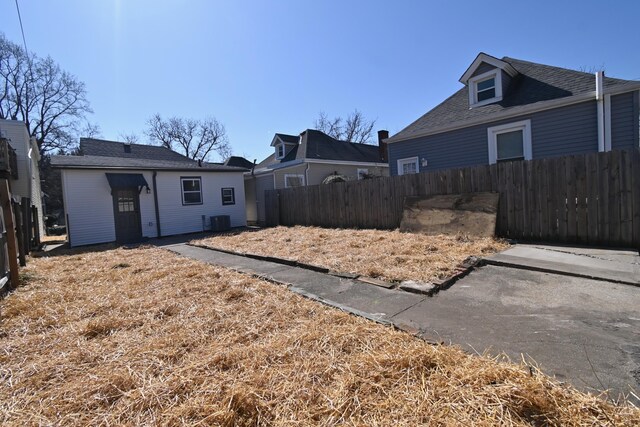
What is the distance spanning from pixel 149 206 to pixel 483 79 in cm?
1320

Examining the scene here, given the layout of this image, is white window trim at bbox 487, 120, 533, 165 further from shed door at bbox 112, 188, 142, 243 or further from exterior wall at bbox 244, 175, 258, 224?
shed door at bbox 112, 188, 142, 243

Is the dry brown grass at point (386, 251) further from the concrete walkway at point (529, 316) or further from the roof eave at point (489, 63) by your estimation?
the roof eave at point (489, 63)

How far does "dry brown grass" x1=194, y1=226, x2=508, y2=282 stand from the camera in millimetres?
4472

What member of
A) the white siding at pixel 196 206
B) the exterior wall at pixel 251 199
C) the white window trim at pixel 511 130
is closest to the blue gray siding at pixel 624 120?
the white window trim at pixel 511 130

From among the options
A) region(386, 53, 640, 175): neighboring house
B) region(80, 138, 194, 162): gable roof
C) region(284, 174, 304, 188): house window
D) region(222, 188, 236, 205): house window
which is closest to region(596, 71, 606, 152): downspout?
region(386, 53, 640, 175): neighboring house

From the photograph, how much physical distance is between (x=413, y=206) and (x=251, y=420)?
7.23 metres

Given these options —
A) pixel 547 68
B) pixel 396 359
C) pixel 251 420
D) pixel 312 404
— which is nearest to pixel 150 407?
pixel 251 420

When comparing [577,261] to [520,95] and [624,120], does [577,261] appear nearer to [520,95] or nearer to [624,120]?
[624,120]

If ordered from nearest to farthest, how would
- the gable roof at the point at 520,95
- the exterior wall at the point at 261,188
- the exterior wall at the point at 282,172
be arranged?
1. the gable roof at the point at 520,95
2. the exterior wall at the point at 282,172
3. the exterior wall at the point at 261,188

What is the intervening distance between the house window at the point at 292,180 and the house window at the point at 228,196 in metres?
2.79

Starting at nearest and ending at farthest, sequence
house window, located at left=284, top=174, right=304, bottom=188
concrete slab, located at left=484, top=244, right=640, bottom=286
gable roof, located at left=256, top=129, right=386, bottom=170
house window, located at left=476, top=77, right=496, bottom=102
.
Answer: concrete slab, located at left=484, top=244, right=640, bottom=286 → house window, located at left=476, top=77, right=496, bottom=102 → house window, located at left=284, top=174, right=304, bottom=188 → gable roof, located at left=256, top=129, right=386, bottom=170

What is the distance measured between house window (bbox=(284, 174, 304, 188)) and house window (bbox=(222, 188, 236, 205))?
9.14 ft

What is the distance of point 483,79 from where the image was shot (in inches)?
393

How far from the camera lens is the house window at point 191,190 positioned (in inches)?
507
